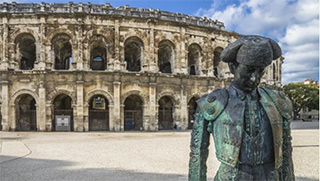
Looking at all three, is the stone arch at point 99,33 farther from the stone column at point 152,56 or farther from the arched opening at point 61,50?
the stone column at point 152,56

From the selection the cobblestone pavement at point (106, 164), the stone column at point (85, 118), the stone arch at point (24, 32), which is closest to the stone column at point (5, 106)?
the stone arch at point (24, 32)

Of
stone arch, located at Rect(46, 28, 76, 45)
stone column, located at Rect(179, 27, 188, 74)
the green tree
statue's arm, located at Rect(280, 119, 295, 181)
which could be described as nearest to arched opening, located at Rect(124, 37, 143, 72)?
stone column, located at Rect(179, 27, 188, 74)

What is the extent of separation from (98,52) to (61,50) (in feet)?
11.4

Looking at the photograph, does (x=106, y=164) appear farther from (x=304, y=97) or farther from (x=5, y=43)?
(x=304, y=97)

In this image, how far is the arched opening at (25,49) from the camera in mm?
→ 19156

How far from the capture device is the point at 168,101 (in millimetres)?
22375

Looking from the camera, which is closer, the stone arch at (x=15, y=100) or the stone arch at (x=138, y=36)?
the stone arch at (x=15, y=100)

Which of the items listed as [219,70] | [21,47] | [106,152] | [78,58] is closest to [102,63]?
[78,58]

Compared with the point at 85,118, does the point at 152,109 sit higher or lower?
higher

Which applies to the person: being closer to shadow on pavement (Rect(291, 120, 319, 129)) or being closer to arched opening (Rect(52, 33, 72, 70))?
arched opening (Rect(52, 33, 72, 70))

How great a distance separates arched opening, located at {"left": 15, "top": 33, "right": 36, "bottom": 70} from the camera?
62.8 feet

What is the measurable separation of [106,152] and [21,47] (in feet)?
51.5

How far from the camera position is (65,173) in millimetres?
6566

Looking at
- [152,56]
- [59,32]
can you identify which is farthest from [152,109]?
[59,32]
